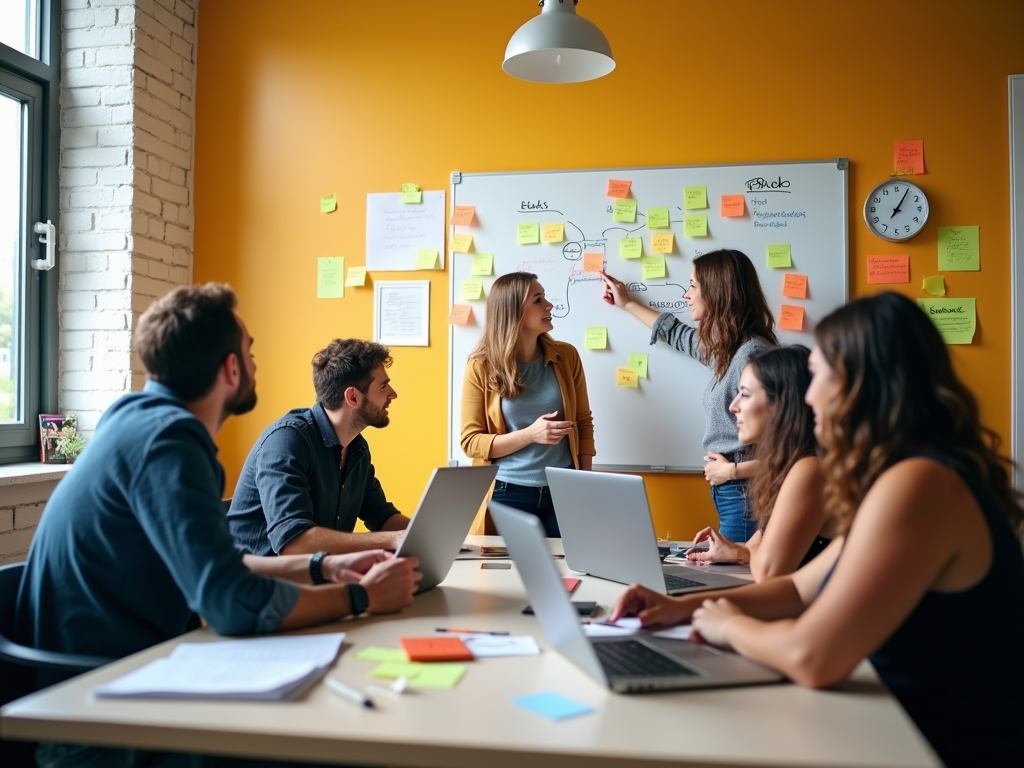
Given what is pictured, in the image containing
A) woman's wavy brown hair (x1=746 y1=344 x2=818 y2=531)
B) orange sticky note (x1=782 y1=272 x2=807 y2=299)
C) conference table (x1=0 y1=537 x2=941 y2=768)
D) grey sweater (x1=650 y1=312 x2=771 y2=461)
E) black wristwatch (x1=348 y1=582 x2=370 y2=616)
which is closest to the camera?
conference table (x1=0 y1=537 x2=941 y2=768)

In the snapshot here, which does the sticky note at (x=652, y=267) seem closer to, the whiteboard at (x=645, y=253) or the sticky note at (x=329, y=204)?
the whiteboard at (x=645, y=253)

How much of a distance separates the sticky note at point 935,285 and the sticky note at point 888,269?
0.23 ft

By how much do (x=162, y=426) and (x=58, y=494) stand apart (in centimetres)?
28

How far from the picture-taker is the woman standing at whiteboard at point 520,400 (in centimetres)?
330

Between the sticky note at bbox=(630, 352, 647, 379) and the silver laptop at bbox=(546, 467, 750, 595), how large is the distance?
1.50 m

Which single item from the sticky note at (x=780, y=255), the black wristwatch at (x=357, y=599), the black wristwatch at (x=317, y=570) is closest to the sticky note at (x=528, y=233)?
the sticky note at (x=780, y=255)

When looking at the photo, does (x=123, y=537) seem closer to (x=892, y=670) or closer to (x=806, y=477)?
(x=892, y=670)

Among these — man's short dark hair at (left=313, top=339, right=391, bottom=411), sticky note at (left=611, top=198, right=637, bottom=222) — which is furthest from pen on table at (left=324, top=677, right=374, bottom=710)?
sticky note at (left=611, top=198, right=637, bottom=222)

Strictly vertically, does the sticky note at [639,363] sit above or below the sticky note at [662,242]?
below

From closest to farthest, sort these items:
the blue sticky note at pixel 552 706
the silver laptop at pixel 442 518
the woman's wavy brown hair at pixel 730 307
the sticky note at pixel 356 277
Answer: the blue sticky note at pixel 552 706 < the silver laptop at pixel 442 518 < the woman's wavy brown hair at pixel 730 307 < the sticky note at pixel 356 277

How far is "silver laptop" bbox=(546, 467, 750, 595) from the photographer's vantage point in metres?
1.90

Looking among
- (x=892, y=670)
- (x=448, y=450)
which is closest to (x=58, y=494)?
(x=892, y=670)

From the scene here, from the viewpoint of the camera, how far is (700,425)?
3.65 meters

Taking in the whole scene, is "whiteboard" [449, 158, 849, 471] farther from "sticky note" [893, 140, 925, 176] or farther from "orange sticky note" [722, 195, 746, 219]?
"sticky note" [893, 140, 925, 176]
